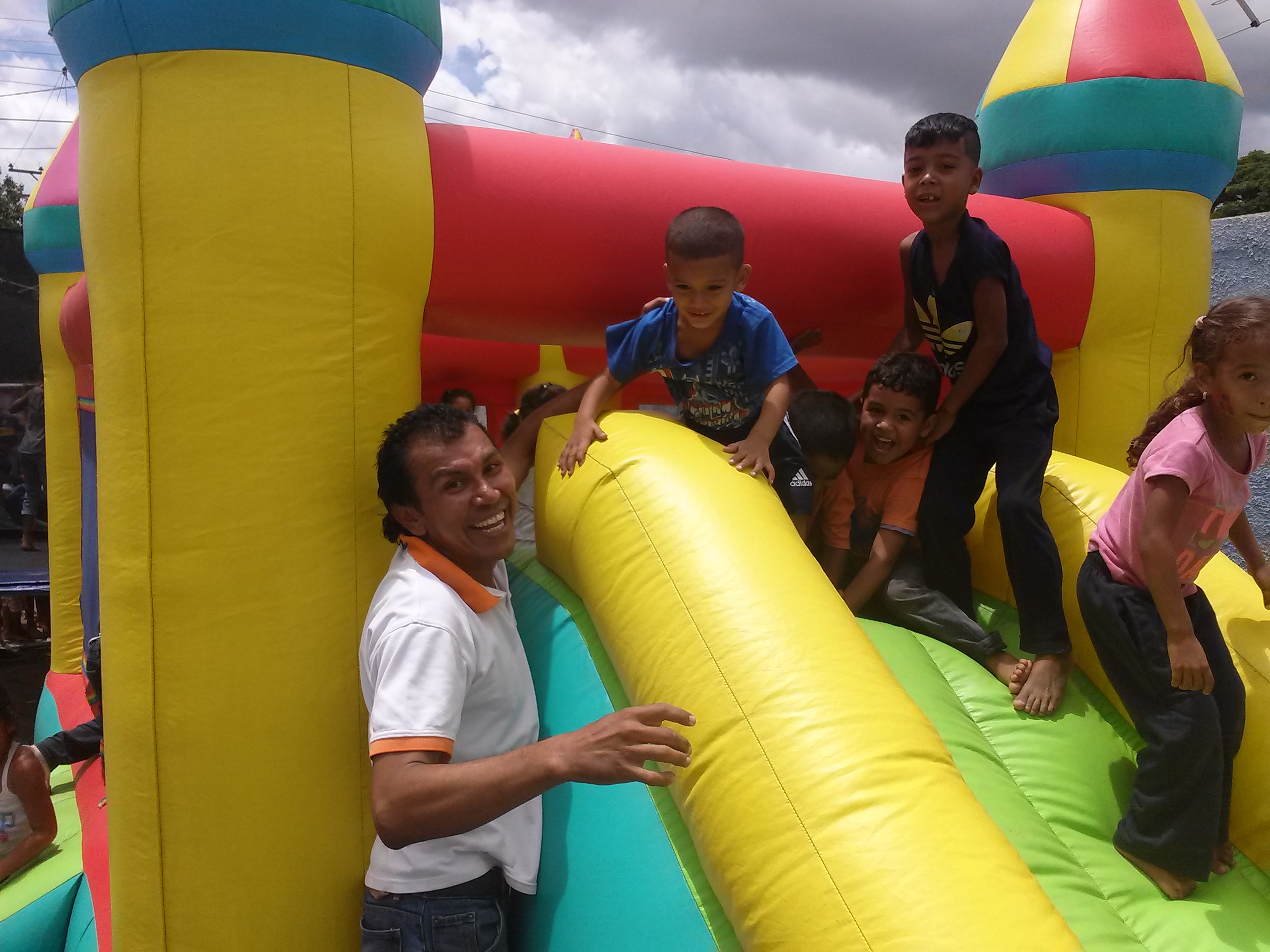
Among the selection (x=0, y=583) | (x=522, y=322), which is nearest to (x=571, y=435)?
(x=522, y=322)

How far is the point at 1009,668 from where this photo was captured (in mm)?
1979

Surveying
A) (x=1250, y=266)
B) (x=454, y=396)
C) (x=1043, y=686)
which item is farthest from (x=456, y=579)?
(x=1250, y=266)

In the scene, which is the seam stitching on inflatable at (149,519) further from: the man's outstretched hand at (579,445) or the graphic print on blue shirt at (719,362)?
the graphic print on blue shirt at (719,362)

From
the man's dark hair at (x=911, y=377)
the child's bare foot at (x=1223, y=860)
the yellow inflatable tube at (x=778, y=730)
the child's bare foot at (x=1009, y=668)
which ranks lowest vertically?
the child's bare foot at (x=1223, y=860)

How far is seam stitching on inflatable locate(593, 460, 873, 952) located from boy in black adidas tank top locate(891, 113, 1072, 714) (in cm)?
89

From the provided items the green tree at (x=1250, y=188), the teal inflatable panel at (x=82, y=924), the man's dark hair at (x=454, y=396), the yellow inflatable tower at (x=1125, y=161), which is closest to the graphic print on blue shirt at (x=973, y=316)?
the yellow inflatable tower at (x=1125, y=161)

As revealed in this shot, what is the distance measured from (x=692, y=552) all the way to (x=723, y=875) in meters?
0.52

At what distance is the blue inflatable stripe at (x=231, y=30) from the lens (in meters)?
1.48

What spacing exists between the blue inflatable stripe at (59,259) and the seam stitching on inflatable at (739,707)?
355cm

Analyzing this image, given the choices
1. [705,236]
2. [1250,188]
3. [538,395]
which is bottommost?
[538,395]

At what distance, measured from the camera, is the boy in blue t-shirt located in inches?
71.6

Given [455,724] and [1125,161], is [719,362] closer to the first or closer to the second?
[455,724]

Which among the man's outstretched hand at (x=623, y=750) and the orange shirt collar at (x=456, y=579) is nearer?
the man's outstretched hand at (x=623, y=750)

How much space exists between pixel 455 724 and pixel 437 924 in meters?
0.40
